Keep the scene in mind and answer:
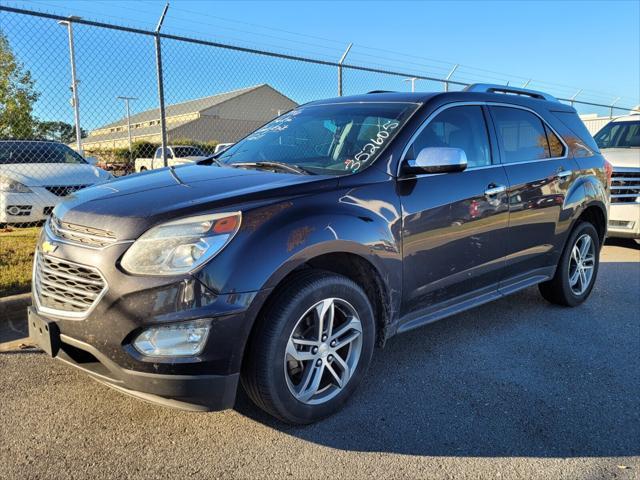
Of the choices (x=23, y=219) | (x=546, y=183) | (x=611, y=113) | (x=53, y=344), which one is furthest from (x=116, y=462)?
(x=611, y=113)

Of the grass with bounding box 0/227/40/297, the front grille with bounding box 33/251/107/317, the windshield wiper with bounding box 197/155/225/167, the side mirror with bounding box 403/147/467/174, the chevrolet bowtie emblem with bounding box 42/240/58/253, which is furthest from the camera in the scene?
the grass with bounding box 0/227/40/297

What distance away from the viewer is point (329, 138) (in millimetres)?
3590

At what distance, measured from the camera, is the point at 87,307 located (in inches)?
95.8

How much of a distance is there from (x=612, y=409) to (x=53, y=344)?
3.12 metres

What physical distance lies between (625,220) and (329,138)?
5967mm

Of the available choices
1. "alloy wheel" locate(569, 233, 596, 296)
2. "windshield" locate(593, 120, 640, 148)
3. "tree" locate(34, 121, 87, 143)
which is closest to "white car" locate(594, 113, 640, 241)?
"windshield" locate(593, 120, 640, 148)

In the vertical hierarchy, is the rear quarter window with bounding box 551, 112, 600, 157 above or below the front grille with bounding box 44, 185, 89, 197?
above

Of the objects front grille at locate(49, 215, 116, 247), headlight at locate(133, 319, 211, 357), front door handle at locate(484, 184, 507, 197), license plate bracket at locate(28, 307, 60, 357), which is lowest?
license plate bracket at locate(28, 307, 60, 357)

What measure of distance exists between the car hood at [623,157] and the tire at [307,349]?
6.64 meters

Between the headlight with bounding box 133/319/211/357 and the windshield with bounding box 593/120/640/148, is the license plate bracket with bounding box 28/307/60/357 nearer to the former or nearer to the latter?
the headlight with bounding box 133/319/211/357

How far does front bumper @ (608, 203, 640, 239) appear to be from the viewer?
748cm

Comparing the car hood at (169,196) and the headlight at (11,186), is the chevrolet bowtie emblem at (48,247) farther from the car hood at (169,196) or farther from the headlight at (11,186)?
the headlight at (11,186)

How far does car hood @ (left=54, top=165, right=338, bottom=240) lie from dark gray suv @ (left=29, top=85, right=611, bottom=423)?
1 centimetres

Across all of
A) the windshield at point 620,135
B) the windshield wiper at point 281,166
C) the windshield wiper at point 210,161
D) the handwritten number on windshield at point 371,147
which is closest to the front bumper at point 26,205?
the windshield wiper at point 210,161
